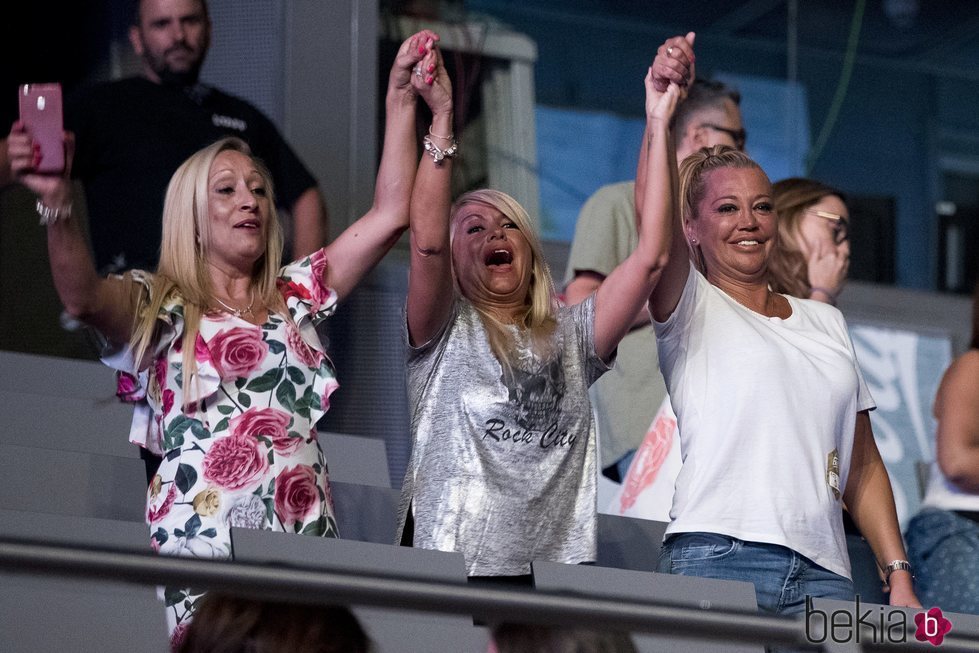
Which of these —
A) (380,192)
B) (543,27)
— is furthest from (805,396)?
(543,27)

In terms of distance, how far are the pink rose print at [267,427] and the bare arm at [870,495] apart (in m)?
1.08

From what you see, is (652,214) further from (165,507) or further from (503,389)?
(165,507)

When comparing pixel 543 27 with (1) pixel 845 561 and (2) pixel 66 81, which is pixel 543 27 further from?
(1) pixel 845 561

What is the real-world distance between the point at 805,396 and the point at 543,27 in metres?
2.94

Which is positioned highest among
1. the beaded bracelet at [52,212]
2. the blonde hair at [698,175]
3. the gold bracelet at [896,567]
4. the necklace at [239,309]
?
the blonde hair at [698,175]

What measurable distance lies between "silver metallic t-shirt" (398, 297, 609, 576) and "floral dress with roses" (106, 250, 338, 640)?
19 cm

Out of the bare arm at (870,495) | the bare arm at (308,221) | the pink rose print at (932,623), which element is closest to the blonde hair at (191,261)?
the bare arm at (308,221)

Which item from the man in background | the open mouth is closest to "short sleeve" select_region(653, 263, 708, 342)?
the open mouth

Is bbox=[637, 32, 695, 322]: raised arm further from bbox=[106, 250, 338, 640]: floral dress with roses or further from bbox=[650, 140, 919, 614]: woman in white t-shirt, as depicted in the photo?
bbox=[106, 250, 338, 640]: floral dress with roses

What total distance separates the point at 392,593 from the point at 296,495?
970 millimetres

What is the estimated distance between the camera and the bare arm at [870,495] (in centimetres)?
278

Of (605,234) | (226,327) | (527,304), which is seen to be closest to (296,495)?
(226,327)

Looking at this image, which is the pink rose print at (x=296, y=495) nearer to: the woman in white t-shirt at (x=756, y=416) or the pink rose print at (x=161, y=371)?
the pink rose print at (x=161, y=371)

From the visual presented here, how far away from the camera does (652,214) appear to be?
2.54 m
